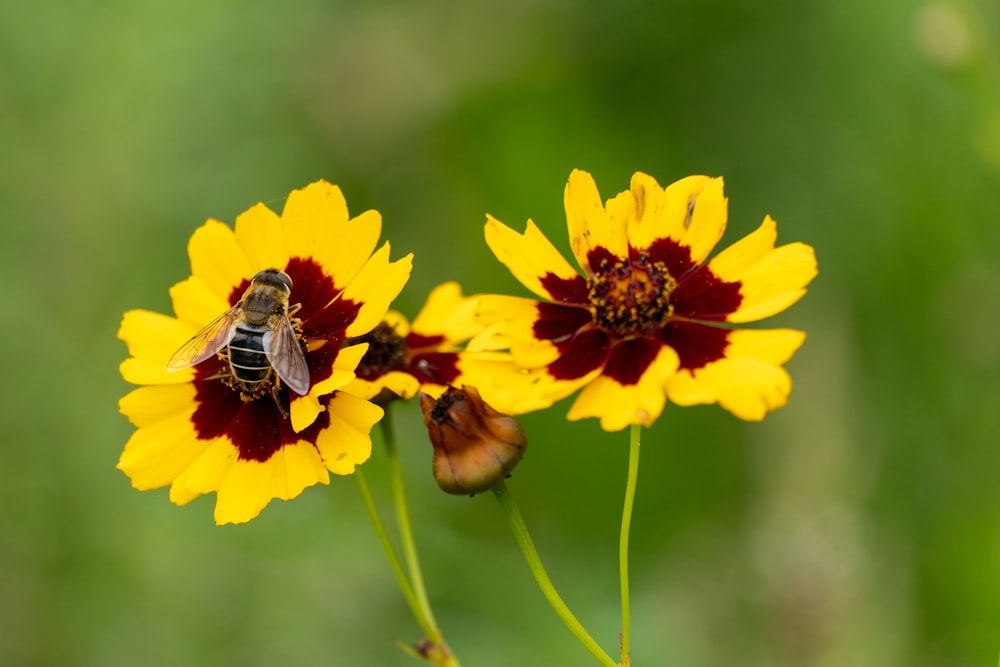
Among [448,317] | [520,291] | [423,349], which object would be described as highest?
[520,291]

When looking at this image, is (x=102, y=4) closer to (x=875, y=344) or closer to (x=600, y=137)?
(x=600, y=137)

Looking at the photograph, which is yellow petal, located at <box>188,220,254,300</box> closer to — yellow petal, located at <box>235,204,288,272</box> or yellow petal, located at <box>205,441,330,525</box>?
yellow petal, located at <box>235,204,288,272</box>

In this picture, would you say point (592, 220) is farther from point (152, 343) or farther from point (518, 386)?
point (152, 343)

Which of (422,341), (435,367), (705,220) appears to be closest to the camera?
(705,220)

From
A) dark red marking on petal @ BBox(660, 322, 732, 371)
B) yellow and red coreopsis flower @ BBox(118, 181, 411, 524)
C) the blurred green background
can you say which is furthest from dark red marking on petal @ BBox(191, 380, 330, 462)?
the blurred green background

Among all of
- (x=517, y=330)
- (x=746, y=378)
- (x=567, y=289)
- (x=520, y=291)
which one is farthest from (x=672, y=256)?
(x=520, y=291)

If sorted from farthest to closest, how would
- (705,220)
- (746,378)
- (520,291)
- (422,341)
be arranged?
(520,291) → (422,341) → (705,220) → (746,378)

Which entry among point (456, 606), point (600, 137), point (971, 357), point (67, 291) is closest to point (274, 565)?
point (456, 606)

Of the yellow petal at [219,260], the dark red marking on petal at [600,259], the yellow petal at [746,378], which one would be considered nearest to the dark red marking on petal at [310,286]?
the yellow petal at [219,260]
